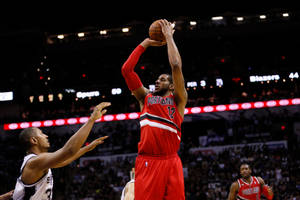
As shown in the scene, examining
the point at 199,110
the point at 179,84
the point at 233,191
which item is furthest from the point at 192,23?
the point at 179,84

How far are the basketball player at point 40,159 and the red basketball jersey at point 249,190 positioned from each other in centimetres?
532

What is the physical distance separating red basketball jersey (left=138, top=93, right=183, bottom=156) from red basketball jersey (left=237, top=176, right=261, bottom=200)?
15.8 feet

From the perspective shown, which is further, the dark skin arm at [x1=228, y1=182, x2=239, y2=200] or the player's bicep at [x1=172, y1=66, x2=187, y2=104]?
the dark skin arm at [x1=228, y1=182, x2=239, y2=200]

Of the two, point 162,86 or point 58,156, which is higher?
point 162,86

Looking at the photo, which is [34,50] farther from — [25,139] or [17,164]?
[25,139]

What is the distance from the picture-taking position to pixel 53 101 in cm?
1582

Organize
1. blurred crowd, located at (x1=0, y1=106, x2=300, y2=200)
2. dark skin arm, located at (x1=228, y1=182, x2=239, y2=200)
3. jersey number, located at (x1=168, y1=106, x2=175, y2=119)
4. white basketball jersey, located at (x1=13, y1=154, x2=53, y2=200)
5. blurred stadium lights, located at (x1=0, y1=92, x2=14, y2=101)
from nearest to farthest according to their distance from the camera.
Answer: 1. white basketball jersey, located at (x1=13, y1=154, x2=53, y2=200)
2. jersey number, located at (x1=168, y1=106, x2=175, y2=119)
3. dark skin arm, located at (x1=228, y1=182, x2=239, y2=200)
4. blurred crowd, located at (x1=0, y1=106, x2=300, y2=200)
5. blurred stadium lights, located at (x1=0, y1=92, x2=14, y2=101)

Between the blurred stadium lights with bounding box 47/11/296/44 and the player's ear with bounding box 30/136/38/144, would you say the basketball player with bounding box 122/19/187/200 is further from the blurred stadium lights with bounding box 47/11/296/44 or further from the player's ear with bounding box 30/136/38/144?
the blurred stadium lights with bounding box 47/11/296/44

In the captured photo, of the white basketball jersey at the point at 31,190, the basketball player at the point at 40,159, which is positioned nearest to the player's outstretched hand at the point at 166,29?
the basketball player at the point at 40,159

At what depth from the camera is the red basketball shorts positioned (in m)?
2.99

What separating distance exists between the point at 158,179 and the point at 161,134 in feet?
1.31

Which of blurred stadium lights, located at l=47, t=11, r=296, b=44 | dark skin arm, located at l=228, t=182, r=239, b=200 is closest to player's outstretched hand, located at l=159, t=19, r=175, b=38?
dark skin arm, located at l=228, t=182, r=239, b=200

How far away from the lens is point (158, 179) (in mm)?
3008

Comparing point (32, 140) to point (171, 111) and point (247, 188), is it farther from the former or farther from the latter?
point (247, 188)
